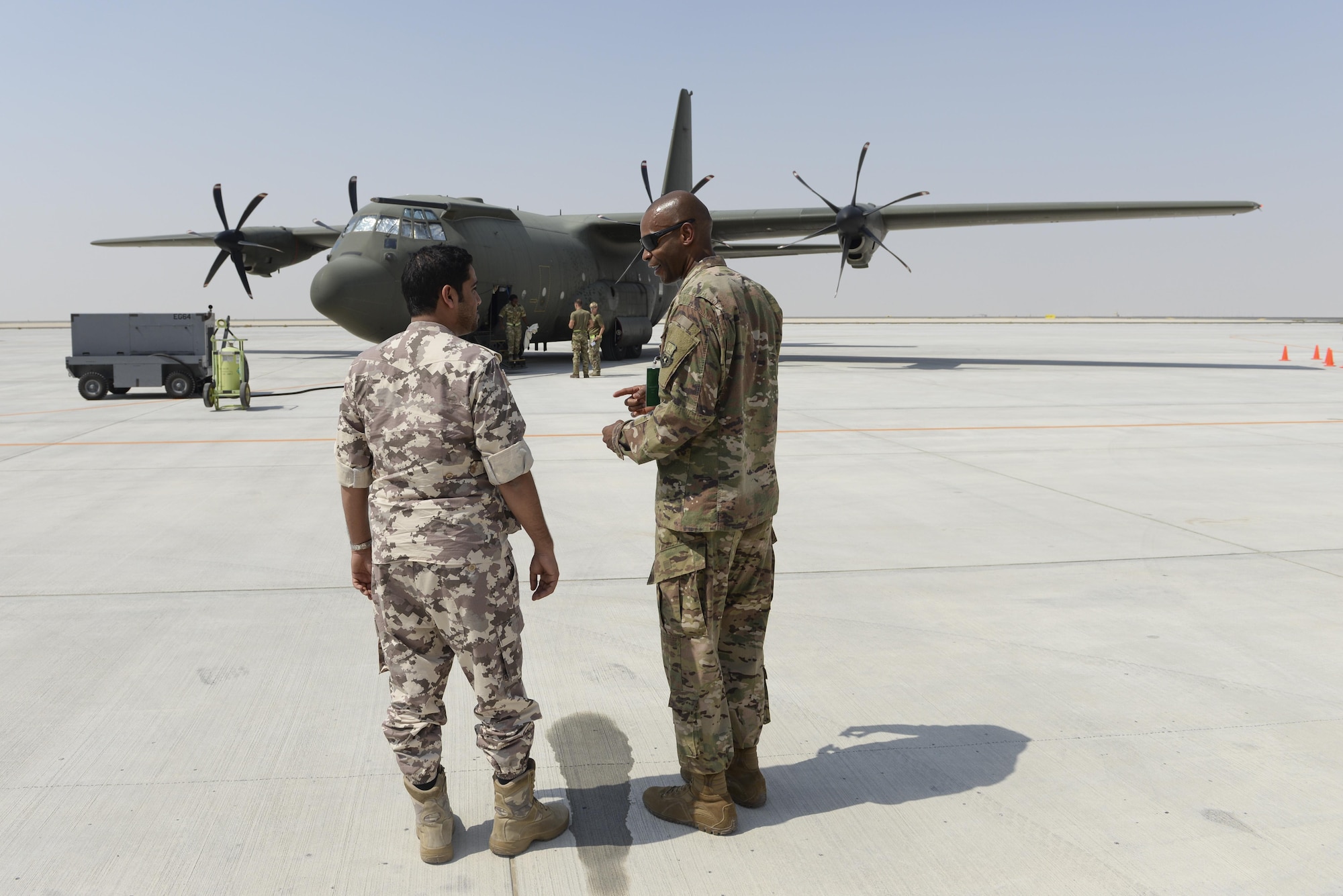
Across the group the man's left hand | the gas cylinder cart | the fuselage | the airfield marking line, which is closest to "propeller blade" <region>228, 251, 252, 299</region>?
the fuselage

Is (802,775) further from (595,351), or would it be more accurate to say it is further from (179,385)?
(595,351)

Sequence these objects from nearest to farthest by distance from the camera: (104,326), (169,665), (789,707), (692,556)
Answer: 1. (692,556)
2. (789,707)
3. (169,665)
4. (104,326)

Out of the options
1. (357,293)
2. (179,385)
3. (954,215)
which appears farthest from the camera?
(954,215)

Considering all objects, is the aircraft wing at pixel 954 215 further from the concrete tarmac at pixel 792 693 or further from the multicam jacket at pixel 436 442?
the multicam jacket at pixel 436 442

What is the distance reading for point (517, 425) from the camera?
2883 mm

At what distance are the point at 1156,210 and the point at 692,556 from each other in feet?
76.0

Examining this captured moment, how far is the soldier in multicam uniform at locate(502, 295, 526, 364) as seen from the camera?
21.0 metres

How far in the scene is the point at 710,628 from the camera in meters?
3.17

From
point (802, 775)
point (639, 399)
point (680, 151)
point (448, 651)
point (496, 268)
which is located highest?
point (680, 151)

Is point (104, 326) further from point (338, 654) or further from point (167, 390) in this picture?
point (338, 654)

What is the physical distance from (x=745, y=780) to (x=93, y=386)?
16155 mm

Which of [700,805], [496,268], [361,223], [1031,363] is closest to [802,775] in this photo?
[700,805]

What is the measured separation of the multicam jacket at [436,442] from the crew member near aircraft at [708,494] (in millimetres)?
490

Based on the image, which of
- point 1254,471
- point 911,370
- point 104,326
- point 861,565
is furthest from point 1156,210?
point 104,326
